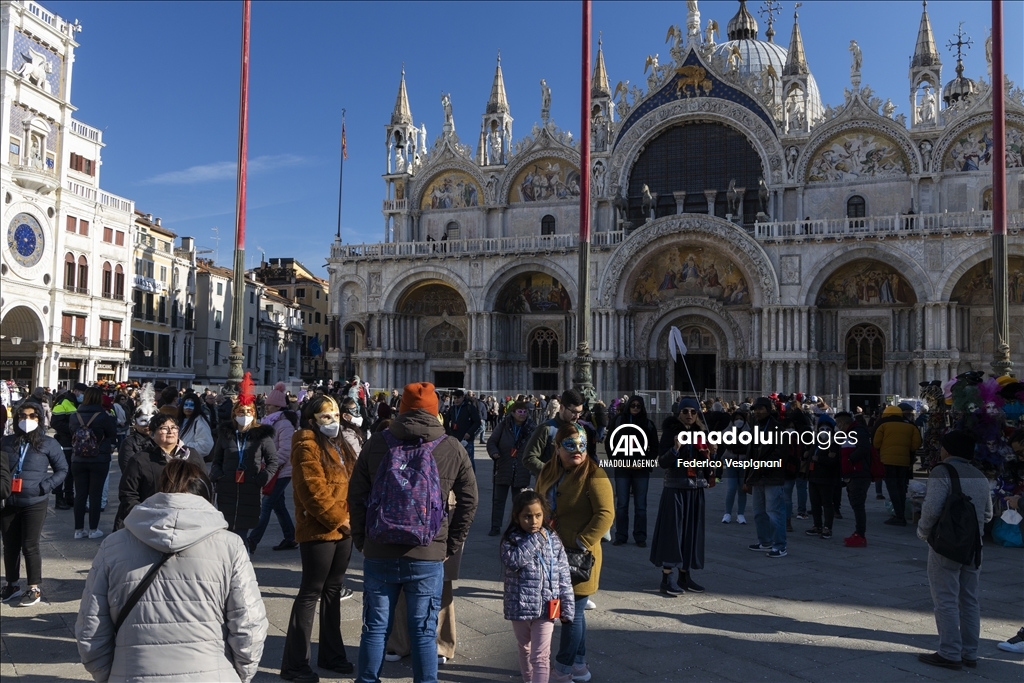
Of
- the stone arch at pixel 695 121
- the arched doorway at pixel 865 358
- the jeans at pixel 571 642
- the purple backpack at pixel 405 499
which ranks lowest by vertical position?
the jeans at pixel 571 642

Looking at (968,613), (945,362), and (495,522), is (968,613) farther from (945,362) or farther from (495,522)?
(945,362)

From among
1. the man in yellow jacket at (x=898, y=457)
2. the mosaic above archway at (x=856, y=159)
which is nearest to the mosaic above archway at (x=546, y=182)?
the mosaic above archway at (x=856, y=159)

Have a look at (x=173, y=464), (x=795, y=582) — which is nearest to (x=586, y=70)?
(x=795, y=582)

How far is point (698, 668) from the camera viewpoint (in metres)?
5.88

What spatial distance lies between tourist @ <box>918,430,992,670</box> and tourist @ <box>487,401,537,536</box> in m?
4.92

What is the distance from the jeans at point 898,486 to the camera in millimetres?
12305

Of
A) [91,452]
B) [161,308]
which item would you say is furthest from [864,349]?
[161,308]

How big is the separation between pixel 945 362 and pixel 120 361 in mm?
35674

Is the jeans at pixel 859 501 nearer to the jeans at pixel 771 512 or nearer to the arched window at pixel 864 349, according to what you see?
the jeans at pixel 771 512

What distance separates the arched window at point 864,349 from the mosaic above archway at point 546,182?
12.9m

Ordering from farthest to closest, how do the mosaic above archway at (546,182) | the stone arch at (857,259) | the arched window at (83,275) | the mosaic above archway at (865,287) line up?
the arched window at (83,275) → the mosaic above archway at (546,182) → the mosaic above archway at (865,287) → the stone arch at (857,259)

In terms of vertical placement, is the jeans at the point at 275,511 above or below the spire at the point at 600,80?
below

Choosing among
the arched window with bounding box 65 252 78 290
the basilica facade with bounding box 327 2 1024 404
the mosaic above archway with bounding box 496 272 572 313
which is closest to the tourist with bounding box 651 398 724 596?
the basilica facade with bounding box 327 2 1024 404

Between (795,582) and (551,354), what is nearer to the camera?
(795,582)
